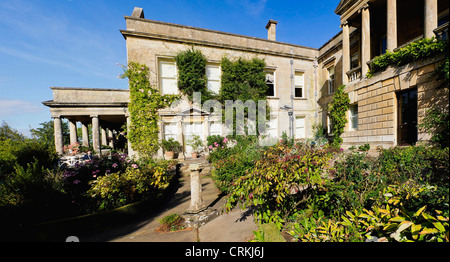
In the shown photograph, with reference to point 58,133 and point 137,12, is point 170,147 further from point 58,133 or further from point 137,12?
point 137,12

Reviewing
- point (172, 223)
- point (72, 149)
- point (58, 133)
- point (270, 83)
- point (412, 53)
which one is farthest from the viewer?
point (270, 83)

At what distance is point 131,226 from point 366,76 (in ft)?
35.9

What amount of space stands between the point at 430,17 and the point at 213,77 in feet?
30.9

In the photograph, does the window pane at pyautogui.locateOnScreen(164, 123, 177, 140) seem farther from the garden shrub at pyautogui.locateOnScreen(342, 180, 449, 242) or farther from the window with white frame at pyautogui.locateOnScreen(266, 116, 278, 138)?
the garden shrub at pyautogui.locateOnScreen(342, 180, 449, 242)

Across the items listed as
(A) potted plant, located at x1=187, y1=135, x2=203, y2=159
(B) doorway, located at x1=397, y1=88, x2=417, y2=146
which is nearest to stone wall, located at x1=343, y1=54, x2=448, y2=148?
(B) doorway, located at x1=397, y1=88, x2=417, y2=146

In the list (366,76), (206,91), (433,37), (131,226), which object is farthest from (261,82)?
(131,226)

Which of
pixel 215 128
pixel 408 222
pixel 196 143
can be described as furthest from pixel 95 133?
pixel 408 222

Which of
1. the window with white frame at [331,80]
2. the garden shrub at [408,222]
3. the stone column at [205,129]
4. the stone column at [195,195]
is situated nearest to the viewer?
the garden shrub at [408,222]

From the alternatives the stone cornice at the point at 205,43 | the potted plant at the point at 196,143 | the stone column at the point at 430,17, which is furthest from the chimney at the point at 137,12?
the stone column at the point at 430,17

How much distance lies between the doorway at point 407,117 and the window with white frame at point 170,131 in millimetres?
10637

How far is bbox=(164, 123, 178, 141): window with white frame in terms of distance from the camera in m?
9.93

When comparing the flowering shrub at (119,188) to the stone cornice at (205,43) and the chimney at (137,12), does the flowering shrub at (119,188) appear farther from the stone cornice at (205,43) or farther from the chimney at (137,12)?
the chimney at (137,12)

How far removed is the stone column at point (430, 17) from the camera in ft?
18.7

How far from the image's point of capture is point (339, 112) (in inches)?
364
